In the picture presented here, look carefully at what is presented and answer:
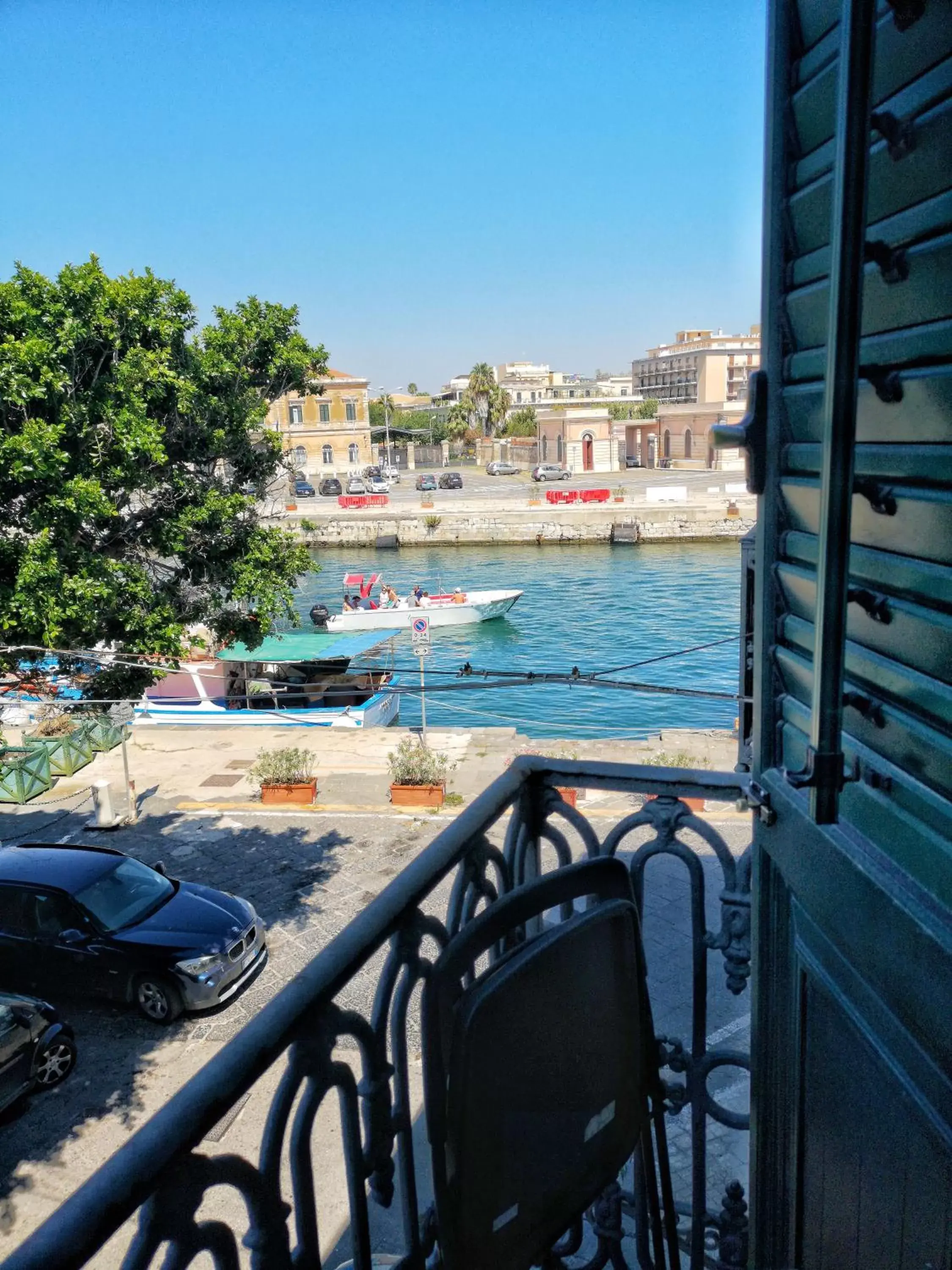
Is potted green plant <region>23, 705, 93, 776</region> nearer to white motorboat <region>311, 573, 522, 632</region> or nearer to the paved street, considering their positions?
white motorboat <region>311, 573, 522, 632</region>

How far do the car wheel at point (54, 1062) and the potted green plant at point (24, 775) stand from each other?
6759mm

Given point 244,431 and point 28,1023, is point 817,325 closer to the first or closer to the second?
point 28,1023

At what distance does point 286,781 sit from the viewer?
41.9 ft

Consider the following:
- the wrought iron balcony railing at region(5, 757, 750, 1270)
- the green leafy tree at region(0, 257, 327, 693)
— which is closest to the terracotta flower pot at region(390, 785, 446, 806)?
the green leafy tree at region(0, 257, 327, 693)

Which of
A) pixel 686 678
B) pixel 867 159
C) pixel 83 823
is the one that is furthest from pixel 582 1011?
pixel 686 678

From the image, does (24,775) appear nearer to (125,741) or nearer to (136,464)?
(125,741)

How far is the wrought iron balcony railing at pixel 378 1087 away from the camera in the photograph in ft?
3.61

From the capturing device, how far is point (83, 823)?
12.3 meters

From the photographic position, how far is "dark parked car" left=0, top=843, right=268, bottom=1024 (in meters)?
7.62

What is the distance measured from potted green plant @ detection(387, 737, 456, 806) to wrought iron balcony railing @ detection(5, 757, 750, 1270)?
31.1ft

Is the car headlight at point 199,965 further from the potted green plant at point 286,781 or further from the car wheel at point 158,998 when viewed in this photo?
the potted green plant at point 286,781

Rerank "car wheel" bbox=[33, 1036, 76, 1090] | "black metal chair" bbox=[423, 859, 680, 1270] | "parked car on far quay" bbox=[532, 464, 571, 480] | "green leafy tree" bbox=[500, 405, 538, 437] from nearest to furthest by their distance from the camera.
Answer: "black metal chair" bbox=[423, 859, 680, 1270] < "car wheel" bbox=[33, 1036, 76, 1090] < "parked car on far quay" bbox=[532, 464, 571, 480] < "green leafy tree" bbox=[500, 405, 538, 437]

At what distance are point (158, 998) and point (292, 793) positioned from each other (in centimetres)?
519

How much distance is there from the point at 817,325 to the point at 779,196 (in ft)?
0.77
